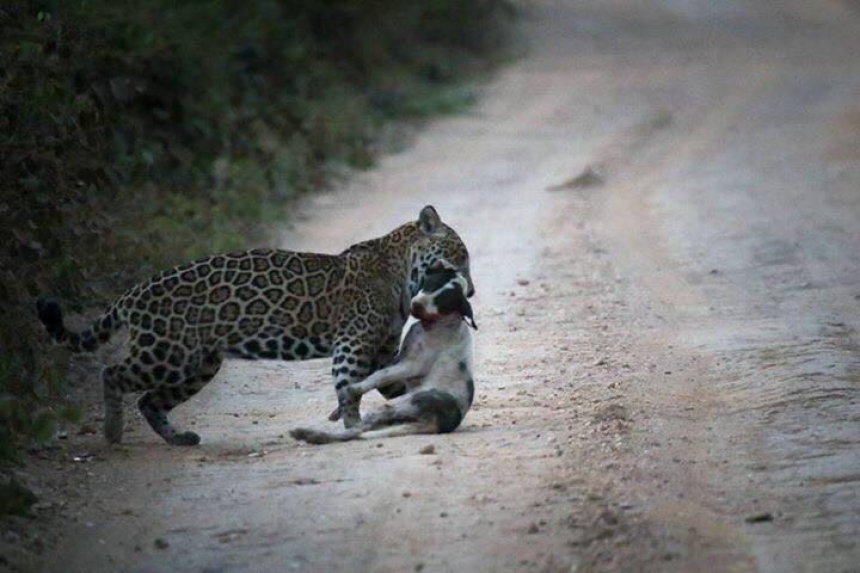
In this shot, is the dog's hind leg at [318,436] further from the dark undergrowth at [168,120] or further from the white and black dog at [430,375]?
the dark undergrowth at [168,120]

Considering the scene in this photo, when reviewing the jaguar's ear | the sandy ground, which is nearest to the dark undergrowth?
the sandy ground

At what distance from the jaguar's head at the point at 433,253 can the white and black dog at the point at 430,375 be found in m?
0.08

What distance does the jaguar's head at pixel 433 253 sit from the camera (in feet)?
31.4

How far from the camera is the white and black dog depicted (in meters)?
8.88

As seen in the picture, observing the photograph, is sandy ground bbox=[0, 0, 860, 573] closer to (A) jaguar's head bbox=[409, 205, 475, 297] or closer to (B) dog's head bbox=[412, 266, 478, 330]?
(B) dog's head bbox=[412, 266, 478, 330]

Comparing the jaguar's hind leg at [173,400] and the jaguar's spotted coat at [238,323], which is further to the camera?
the jaguar's hind leg at [173,400]

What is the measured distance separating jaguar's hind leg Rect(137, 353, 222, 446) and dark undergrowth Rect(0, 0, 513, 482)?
662mm

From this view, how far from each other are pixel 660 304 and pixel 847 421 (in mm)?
3769

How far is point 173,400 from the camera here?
30.4ft

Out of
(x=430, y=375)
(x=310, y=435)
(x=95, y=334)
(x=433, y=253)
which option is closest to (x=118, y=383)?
(x=95, y=334)

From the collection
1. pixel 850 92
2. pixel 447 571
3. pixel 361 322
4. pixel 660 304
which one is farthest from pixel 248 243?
pixel 850 92

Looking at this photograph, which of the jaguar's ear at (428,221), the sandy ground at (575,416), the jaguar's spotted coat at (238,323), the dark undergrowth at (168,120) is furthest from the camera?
the dark undergrowth at (168,120)

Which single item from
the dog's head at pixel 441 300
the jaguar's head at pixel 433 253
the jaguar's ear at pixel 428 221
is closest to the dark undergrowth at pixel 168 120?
the dog's head at pixel 441 300

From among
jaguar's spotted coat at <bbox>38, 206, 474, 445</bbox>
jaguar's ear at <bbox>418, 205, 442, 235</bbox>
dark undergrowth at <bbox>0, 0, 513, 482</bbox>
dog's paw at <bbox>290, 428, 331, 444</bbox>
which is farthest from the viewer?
dark undergrowth at <bbox>0, 0, 513, 482</bbox>
